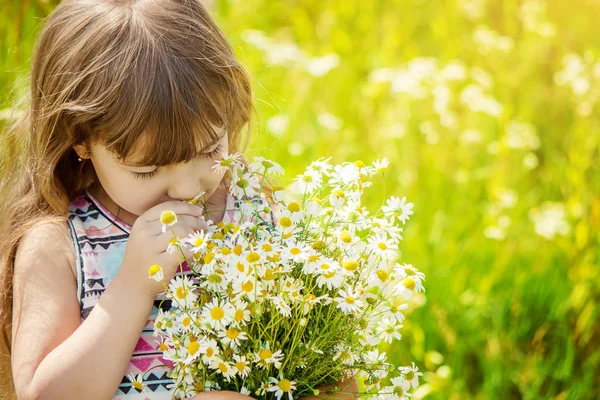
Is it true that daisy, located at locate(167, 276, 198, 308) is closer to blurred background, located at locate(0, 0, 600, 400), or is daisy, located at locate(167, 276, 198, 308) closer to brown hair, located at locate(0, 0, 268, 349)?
brown hair, located at locate(0, 0, 268, 349)

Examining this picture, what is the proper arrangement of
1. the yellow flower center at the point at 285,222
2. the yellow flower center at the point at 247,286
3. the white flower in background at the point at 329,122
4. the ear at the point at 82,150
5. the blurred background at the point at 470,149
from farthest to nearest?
the white flower in background at the point at 329,122, the blurred background at the point at 470,149, the ear at the point at 82,150, the yellow flower center at the point at 285,222, the yellow flower center at the point at 247,286

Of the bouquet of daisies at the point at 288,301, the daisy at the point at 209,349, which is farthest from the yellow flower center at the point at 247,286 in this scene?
the daisy at the point at 209,349

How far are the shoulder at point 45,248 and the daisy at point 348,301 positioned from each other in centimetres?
58

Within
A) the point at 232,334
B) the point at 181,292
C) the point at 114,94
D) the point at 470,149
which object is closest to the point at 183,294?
the point at 181,292

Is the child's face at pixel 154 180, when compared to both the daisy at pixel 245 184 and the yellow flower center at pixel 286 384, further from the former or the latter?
the yellow flower center at pixel 286 384

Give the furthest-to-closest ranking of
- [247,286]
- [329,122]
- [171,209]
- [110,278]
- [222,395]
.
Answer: [329,122] → [110,278] → [171,209] → [222,395] → [247,286]

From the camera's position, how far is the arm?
1302mm

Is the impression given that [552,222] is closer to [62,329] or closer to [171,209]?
[171,209]

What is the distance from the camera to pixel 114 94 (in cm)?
135

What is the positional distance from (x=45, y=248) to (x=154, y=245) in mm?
257

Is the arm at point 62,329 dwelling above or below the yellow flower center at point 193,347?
below

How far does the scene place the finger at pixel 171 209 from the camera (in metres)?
1.35

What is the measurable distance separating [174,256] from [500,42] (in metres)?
2.11

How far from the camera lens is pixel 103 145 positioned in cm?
141
